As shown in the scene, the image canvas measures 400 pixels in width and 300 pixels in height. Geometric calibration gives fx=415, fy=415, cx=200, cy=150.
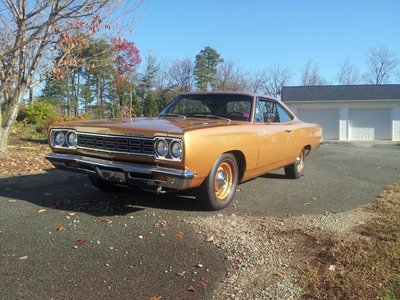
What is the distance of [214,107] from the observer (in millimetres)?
6316

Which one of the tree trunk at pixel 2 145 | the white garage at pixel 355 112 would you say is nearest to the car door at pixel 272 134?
the tree trunk at pixel 2 145

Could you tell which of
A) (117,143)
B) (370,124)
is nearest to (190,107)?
(117,143)

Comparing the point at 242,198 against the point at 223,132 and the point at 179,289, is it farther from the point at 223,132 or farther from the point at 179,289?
the point at 179,289

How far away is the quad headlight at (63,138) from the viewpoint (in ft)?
17.2

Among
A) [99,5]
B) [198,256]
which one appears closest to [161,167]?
[198,256]

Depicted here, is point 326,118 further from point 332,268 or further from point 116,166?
point 332,268

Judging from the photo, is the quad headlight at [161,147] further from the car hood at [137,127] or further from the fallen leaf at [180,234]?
the fallen leaf at [180,234]

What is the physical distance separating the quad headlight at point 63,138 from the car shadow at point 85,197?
2.49 ft

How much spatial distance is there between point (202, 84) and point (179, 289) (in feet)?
144

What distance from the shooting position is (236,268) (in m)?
3.46

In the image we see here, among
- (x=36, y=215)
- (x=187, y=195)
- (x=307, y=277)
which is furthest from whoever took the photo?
(x=187, y=195)

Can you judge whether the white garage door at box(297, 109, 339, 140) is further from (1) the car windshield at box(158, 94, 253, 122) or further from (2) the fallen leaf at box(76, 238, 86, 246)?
(2) the fallen leaf at box(76, 238, 86, 246)

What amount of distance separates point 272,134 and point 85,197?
293 centimetres

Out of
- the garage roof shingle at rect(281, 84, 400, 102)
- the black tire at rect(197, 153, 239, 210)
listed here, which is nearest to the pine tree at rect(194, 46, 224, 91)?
the garage roof shingle at rect(281, 84, 400, 102)
